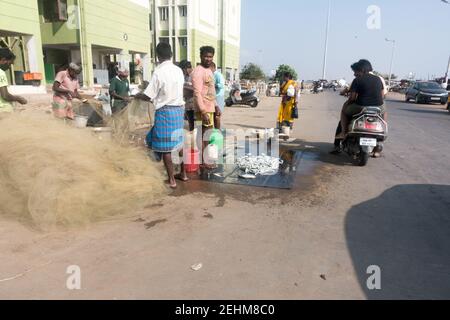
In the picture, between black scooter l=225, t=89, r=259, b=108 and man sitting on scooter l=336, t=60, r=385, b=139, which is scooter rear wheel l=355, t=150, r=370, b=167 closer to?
man sitting on scooter l=336, t=60, r=385, b=139

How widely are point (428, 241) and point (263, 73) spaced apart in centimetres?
7179

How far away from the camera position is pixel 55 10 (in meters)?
23.0

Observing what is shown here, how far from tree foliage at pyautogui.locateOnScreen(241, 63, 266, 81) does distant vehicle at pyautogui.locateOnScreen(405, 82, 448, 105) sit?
47285 millimetres

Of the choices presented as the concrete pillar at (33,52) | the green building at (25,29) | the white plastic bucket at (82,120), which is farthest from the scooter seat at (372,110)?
the concrete pillar at (33,52)

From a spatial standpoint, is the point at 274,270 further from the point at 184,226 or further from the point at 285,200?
the point at 285,200

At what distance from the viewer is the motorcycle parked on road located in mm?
6191

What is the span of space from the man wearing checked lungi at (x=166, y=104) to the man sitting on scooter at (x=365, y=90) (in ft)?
11.6

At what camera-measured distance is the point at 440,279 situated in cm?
279

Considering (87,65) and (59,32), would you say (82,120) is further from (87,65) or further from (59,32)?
(59,32)

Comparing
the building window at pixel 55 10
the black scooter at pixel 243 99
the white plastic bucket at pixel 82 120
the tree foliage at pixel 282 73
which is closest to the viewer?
the white plastic bucket at pixel 82 120

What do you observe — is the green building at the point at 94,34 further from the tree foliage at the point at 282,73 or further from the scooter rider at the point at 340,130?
the scooter rider at the point at 340,130

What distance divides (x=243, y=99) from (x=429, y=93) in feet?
42.4

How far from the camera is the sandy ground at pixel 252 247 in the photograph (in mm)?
2643

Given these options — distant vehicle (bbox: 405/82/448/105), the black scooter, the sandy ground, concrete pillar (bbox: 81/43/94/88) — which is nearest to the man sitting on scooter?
the sandy ground
